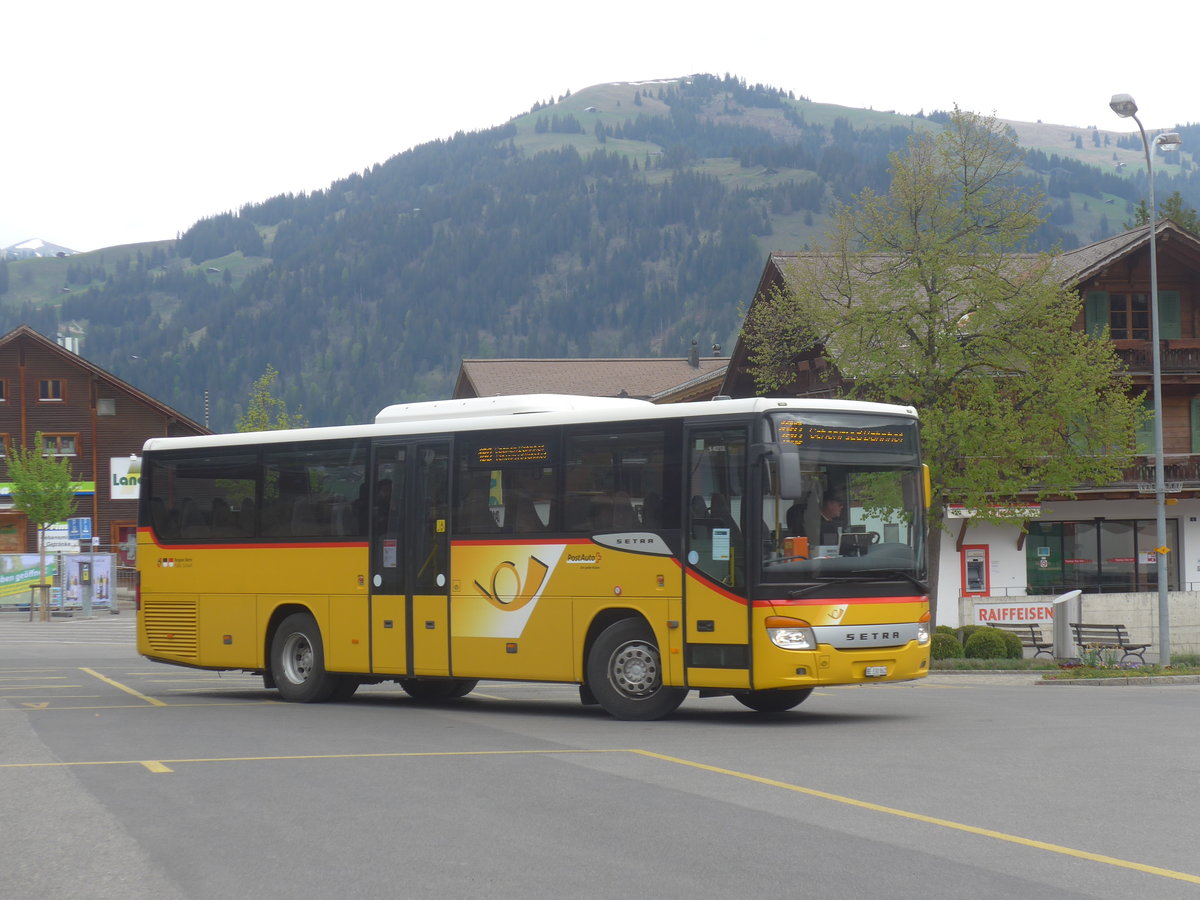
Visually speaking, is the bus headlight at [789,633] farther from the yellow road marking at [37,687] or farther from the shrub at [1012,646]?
the shrub at [1012,646]

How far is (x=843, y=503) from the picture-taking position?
1587 centimetres

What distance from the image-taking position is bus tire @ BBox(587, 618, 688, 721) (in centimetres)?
1620

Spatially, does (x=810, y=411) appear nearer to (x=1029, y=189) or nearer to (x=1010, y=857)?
(x=1010, y=857)

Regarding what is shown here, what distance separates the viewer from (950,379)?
1214 inches

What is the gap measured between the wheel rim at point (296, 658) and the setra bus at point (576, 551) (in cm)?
3

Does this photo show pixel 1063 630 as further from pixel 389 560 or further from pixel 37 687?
pixel 37 687

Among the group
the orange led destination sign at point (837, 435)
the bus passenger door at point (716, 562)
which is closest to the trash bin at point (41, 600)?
the bus passenger door at point (716, 562)

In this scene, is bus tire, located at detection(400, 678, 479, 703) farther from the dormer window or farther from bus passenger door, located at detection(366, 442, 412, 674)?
the dormer window

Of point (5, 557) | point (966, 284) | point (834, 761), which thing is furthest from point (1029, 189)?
point (5, 557)

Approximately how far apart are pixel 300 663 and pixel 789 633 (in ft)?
22.5

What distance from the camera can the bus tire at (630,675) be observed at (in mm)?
16203

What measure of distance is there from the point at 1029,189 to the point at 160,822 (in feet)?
86.8

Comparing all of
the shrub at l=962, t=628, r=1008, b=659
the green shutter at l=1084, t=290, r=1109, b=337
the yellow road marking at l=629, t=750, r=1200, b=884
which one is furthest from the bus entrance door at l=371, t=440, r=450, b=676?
the green shutter at l=1084, t=290, r=1109, b=337

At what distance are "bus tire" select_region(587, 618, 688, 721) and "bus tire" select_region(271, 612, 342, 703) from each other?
13.5 ft
